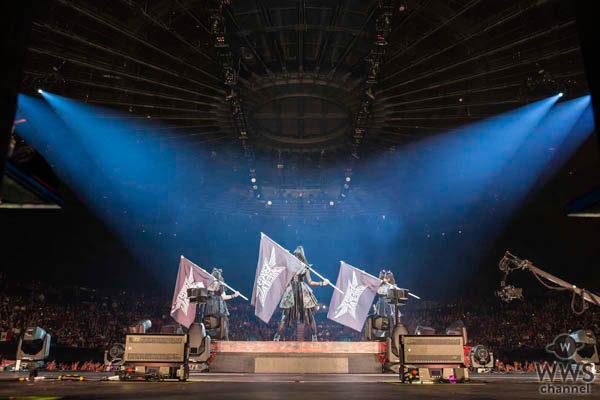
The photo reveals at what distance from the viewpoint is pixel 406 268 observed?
29.8 m

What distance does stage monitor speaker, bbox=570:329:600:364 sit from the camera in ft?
34.8

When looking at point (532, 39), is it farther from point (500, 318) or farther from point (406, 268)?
point (406, 268)

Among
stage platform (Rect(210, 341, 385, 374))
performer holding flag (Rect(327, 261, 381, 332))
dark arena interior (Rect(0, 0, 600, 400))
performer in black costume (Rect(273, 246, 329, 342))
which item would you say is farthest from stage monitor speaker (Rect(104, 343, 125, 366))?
performer holding flag (Rect(327, 261, 381, 332))

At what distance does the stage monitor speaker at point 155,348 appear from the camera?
845cm

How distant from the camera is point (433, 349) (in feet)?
28.1

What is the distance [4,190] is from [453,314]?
27394 mm

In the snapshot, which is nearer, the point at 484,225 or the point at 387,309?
the point at 387,309

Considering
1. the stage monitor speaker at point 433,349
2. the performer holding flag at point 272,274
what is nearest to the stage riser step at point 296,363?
the performer holding flag at point 272,274

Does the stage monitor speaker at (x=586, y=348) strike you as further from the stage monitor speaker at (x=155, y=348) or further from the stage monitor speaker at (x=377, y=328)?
the stage monitor speaker at (x=155, y=348)

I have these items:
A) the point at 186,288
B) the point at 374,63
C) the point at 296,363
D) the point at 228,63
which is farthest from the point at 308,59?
the point at 296,363

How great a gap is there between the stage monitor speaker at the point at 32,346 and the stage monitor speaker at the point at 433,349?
8421 mm

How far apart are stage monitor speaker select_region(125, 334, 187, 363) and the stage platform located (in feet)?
15.3

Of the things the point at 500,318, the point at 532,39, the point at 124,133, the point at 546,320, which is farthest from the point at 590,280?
the point at 124,133

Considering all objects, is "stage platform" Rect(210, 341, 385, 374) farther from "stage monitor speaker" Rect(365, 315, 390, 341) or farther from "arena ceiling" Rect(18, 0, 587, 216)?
"arena ceiling" Rect(18, 0, 587, 216)
